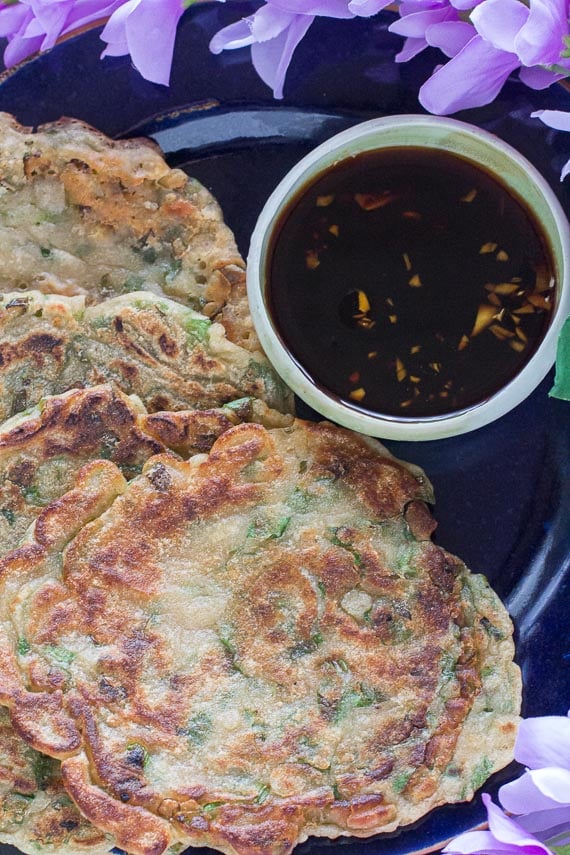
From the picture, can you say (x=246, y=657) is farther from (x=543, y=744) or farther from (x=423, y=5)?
(x=423, y=5)

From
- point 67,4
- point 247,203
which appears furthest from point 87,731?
point 67,4

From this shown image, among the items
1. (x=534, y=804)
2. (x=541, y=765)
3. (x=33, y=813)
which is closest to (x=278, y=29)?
(x=541, y=765)

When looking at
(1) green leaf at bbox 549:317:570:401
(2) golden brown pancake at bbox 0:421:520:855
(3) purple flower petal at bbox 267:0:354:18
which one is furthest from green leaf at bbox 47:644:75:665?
(3) purple flower petal at bbox 267:0:354:18

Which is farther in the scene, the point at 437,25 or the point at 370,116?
the point at 370,116

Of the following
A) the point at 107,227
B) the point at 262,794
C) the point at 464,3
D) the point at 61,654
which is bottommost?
the point at 262,794

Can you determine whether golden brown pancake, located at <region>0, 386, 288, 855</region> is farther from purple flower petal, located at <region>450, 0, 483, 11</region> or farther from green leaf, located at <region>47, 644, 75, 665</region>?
A: purple flower petal, located at <region>450, 0, 483, 11</region>

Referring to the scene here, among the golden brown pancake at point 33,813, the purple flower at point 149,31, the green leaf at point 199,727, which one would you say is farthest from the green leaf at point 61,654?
the purple flower at point 149,31

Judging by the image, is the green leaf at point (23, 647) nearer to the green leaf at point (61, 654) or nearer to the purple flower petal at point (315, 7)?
the green leaf at point (61, 654)
